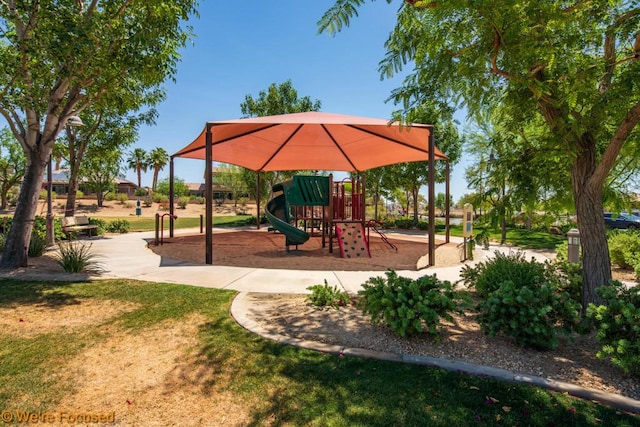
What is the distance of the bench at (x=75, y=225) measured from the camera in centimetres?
1207

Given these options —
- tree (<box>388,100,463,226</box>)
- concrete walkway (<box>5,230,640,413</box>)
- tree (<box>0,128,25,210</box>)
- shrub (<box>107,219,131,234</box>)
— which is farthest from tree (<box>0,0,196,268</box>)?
tree (<box>0,128,25,210</box>)

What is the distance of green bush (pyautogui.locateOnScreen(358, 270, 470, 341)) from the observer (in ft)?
11.4

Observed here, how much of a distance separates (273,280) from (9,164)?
45.0 metres

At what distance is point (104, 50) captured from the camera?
6.76 m

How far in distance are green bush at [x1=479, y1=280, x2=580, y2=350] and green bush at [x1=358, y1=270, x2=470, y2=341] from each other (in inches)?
12.4

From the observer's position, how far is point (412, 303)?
140 inches

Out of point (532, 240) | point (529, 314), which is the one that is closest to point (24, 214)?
point (529, 314)

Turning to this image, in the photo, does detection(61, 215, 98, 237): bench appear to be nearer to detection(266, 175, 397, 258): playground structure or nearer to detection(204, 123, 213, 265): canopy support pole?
detection(204, 123, 213, 265): canopy support pole

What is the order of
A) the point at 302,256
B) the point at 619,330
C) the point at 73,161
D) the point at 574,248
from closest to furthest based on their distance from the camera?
the point at 619,330 < the point at 574,248 < the point at 302,256 < the point at 73,161

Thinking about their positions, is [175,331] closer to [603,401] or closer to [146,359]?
[146,359]

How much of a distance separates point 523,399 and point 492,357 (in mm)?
706

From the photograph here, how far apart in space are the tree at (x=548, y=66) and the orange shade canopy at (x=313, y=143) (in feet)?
13.7

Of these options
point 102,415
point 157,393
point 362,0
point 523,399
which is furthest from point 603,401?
point 362,0

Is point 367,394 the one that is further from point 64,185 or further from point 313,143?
point 64,185
